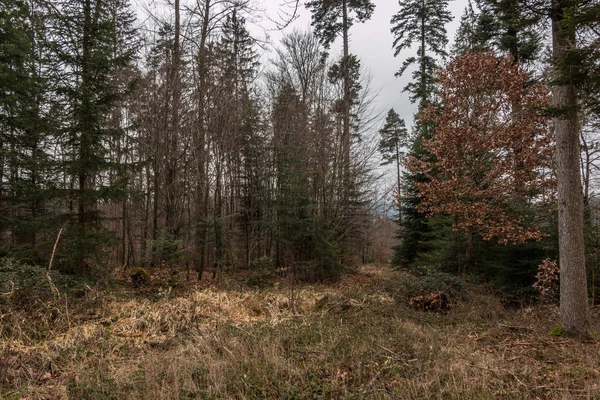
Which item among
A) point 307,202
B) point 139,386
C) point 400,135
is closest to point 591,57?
point 139,386

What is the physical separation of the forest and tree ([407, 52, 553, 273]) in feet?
0.19

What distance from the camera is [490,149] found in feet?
27.0

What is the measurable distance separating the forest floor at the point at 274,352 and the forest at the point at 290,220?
0.12 ft

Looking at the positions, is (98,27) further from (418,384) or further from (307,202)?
(418,384)

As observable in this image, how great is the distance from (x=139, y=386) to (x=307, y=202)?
311 inches

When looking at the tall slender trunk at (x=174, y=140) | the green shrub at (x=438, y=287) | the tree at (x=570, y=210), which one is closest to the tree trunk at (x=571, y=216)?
the tree at (x=570, y=210)

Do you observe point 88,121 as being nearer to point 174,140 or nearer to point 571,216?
point 174,140

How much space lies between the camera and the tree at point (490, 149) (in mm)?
7840

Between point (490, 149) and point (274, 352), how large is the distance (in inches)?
311

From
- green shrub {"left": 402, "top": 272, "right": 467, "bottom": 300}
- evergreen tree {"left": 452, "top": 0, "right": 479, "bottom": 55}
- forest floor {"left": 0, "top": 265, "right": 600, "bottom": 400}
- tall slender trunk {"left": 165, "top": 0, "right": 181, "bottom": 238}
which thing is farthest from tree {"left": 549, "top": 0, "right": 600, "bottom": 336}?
tall slender trunk {"left": 165, "top": 0, "right": 181, "bottom": 238}

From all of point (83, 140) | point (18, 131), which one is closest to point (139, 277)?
point (83, 140)

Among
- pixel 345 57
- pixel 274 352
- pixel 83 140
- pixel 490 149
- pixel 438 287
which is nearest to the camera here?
pixel 274 352

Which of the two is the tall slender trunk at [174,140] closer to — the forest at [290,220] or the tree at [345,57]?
the forest at [290,220]

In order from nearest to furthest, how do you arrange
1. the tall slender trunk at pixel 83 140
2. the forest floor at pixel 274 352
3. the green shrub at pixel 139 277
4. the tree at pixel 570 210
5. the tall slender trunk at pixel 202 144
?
the forest floor at pixel 274 352 < the tree at pixel 570 210 < the tall slender trunk at pixel 83 140 < the green shrub at pixel 139 277 < the tall slender trunk at pixel 202 144
